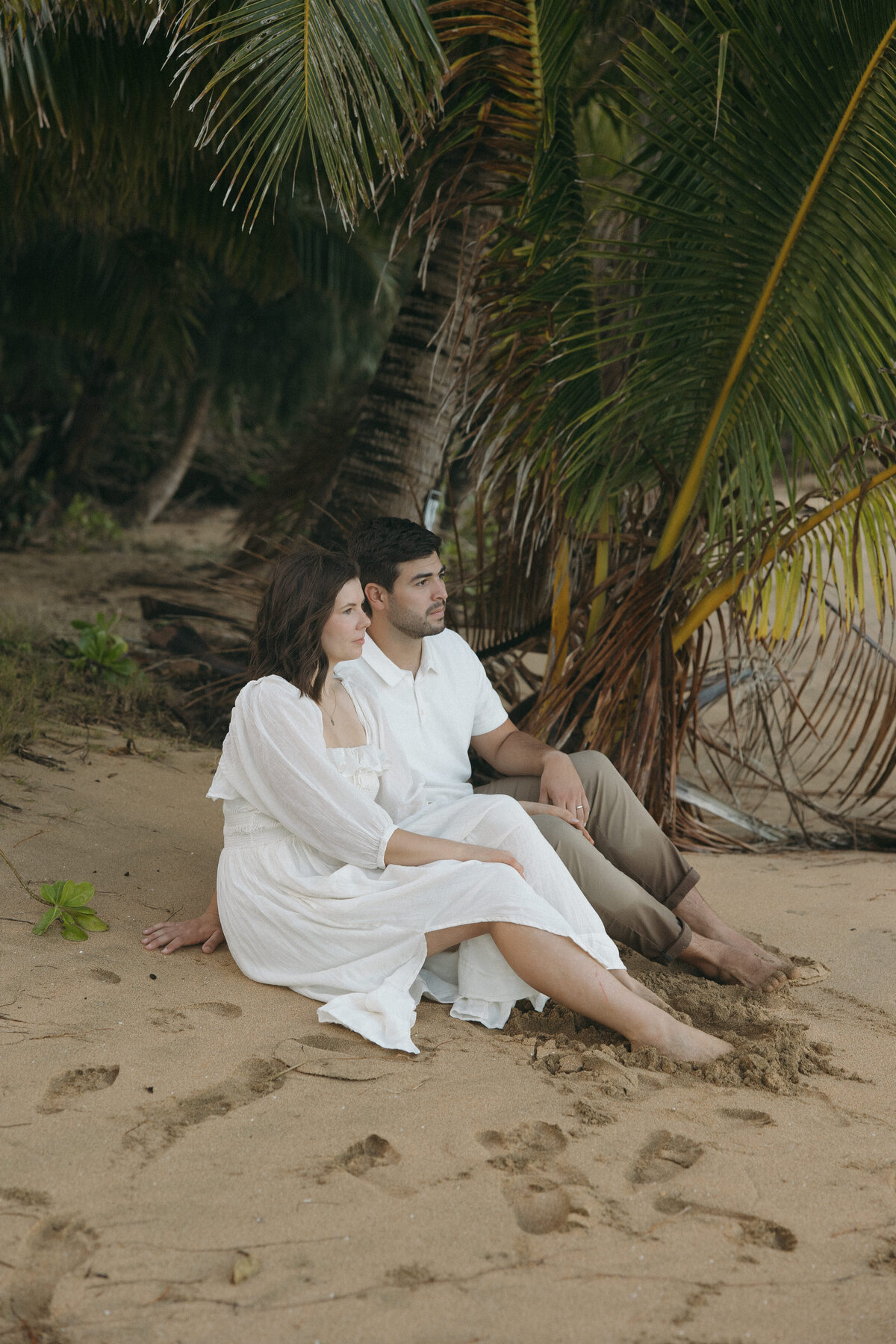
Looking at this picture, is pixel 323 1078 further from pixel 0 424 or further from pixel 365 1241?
pixel 0 424

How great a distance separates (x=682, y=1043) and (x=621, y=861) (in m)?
0.74

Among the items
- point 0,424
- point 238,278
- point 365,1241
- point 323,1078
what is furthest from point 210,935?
point 0,424

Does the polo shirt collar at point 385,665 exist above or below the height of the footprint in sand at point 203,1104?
above

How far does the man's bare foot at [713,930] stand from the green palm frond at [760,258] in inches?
49.5

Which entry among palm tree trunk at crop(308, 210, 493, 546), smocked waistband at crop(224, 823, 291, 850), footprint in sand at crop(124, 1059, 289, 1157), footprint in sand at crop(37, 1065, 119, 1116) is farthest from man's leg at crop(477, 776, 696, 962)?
palm tree trunk at crop(308, 210, 493, 546)

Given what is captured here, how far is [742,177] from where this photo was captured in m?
3.34

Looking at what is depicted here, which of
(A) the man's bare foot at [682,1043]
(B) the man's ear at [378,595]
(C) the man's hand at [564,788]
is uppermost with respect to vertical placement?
(B) the man's ear at [378,595]

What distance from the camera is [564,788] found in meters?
3.06

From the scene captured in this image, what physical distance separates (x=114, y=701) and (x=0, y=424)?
25.6 ft

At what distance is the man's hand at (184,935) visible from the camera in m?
2.90

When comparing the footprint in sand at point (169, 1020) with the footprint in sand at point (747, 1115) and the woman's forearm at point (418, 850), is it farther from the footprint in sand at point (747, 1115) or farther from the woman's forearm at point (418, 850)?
the footprint in sand at point (747, 1115)

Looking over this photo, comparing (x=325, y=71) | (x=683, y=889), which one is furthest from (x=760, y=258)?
(x=683, y=889)

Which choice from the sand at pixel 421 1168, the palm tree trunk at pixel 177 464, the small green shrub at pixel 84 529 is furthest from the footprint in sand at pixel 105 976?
the palm tree trunk at pixel 177 464

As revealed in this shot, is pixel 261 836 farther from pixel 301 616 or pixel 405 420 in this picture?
pixel 405 420
